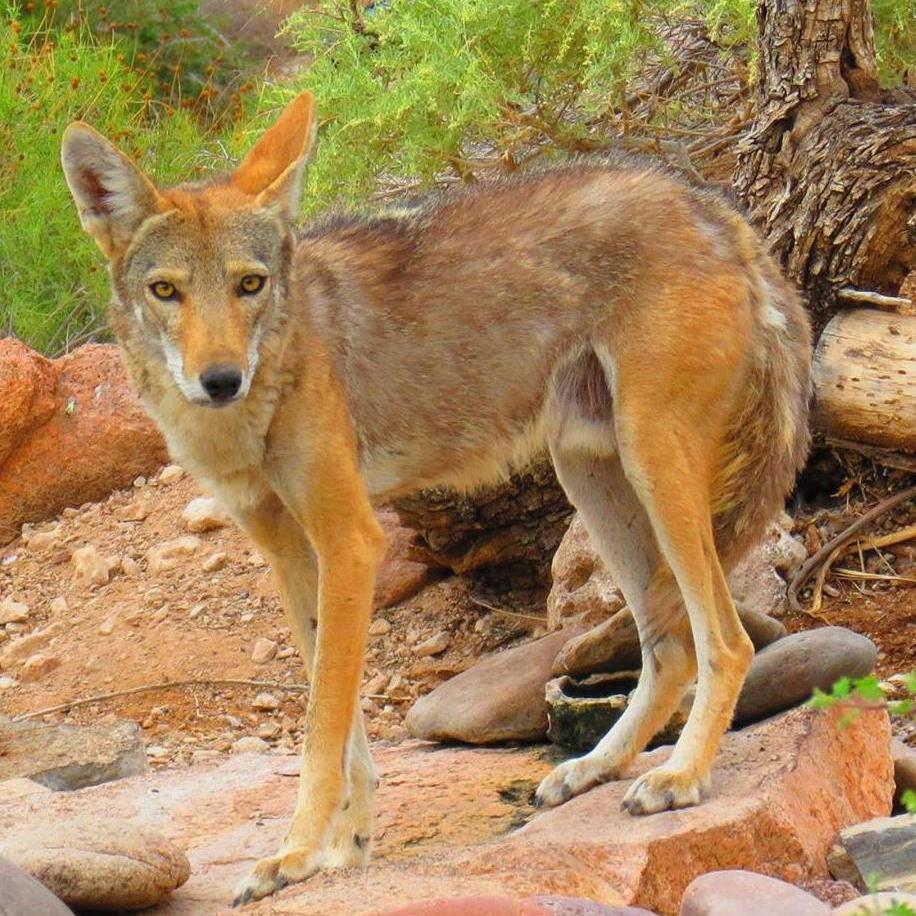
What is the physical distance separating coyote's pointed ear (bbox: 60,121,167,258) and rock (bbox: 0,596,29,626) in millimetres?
4287

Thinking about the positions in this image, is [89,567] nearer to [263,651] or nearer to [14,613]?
[14,613]

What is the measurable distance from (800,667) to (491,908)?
2.10 meters

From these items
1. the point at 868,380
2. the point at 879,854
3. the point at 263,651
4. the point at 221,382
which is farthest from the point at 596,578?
the point at 221,382

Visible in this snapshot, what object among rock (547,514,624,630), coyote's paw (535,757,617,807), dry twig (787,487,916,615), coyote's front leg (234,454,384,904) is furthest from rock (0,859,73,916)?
dry twig (787,487,916,615)

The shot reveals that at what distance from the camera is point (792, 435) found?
5691 millimetres

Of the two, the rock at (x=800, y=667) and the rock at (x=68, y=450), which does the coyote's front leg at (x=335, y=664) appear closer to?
the rock at (x=800, y=667)

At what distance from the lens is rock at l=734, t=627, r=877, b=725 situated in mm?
5695

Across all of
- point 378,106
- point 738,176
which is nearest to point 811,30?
point 738,176

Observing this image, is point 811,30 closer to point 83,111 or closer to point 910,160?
point 910,160

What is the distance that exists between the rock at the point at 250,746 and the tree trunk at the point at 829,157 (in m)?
3.26

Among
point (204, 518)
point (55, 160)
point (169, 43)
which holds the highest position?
point (169, 43)

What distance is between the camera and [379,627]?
8.35 m

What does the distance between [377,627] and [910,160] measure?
11.6 feet

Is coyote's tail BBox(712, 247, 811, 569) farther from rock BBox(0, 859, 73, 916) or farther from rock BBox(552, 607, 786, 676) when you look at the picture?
rock BBox(0, 859, 73, 916)
